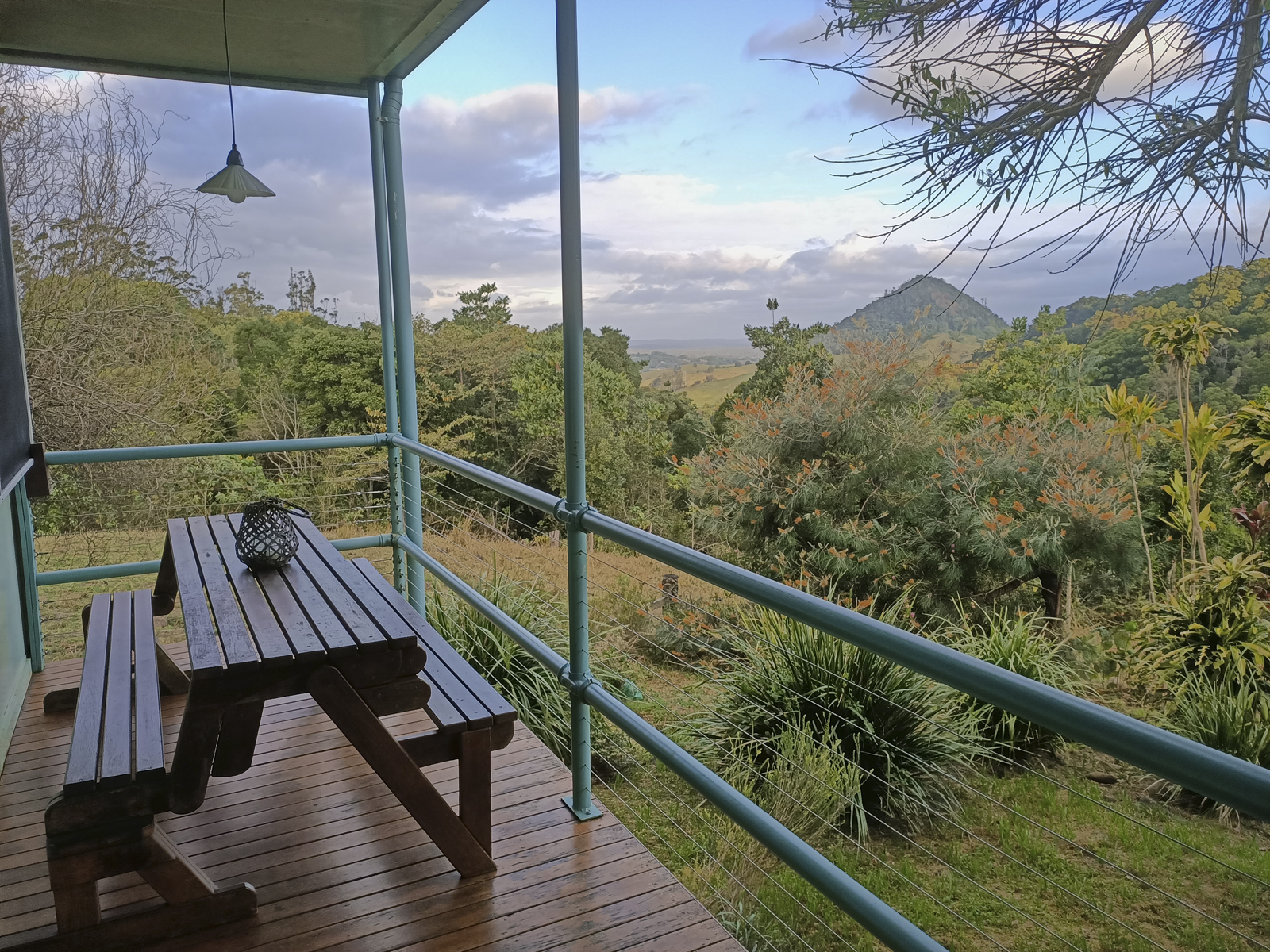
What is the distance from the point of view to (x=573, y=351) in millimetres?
2047

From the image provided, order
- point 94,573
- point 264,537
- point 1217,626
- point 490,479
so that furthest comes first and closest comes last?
point 1217,626
point 94,573
point 490,479
point 264,537

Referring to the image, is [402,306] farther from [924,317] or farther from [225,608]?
[924,317]

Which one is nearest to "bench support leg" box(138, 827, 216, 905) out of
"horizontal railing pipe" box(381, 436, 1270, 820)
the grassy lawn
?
"horizontal railing pipe" box(381, 436, 1270, 820)

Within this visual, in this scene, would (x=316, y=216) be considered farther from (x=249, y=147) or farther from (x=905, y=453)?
(x=905, y=453)

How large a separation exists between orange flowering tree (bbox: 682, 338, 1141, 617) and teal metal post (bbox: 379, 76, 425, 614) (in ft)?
10.0

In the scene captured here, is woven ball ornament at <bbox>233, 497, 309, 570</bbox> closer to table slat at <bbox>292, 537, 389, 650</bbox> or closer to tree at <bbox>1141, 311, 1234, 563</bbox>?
table slat at <bbox>292, 537, 389, 650</bbox>

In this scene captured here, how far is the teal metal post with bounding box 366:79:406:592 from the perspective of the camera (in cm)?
372

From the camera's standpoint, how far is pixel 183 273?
668 cm

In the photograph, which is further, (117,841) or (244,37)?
(244,37)

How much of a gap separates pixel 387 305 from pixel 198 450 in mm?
1025

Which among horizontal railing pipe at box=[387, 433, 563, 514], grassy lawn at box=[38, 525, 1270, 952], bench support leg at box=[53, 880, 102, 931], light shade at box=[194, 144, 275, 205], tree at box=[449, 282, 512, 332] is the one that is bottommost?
grassy lawn at box=[38, 525, 1270, 952]

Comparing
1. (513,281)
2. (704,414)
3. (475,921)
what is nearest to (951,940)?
(475,921)

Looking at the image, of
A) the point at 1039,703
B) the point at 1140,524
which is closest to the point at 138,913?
the point at 1039,703

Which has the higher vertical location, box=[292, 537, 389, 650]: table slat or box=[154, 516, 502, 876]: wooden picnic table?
box=[292, 537, 389, 650]: table slat
